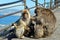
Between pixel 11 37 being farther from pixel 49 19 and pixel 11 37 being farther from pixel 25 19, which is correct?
pixel 49 19

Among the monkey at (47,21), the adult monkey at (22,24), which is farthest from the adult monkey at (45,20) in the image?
the adult monkey at (22,24)

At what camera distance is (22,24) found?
502 cm

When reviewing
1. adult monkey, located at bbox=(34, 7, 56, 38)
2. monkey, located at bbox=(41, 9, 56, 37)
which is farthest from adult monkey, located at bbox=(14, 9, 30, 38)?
monkey, located at bbox=(41, 9, 56, 37)

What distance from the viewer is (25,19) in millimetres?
5051

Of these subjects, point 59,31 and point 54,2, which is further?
point 54,2

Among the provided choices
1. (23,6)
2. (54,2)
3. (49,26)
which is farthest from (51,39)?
(54,2)

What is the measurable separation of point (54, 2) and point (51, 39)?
7.89m

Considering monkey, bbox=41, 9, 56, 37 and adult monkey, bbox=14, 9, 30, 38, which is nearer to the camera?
adult monkey, bbox=14, 9, 30, 38

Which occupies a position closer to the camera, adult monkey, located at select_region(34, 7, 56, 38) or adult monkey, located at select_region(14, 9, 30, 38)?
A: adult monkey, located at select_region(14, 9, 30, 38)

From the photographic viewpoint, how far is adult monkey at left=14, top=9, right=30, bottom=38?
4.95 m

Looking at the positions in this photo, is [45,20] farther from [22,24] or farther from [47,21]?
[22,24]

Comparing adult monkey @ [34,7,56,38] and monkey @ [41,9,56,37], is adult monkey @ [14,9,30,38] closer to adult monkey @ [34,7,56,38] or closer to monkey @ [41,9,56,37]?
adult monkey @ [34,7,56,38]

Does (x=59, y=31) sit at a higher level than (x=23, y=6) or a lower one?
lower

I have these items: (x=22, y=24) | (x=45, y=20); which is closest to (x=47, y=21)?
(x=45, y=20)
